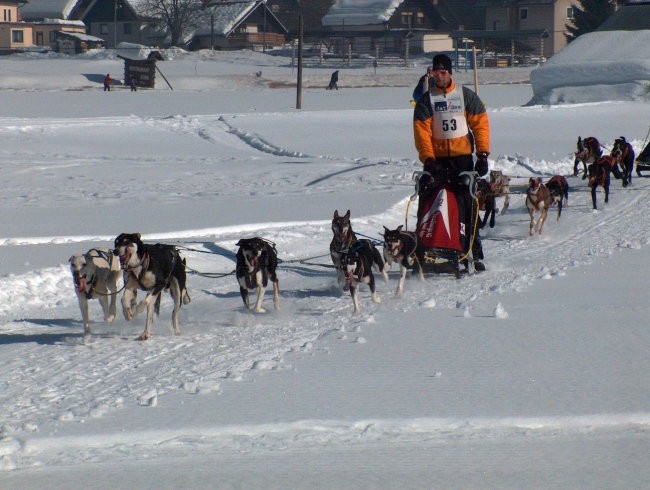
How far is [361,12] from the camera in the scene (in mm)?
71750

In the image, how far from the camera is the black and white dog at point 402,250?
24.6 feet

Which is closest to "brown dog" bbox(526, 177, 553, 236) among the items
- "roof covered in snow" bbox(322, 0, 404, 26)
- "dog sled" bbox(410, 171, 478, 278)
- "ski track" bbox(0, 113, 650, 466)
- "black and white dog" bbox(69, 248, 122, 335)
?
"ski track" bbox(0, 113, 650, 466)

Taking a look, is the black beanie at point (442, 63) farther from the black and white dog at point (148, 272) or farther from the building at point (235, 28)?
the building at point (235, 28)

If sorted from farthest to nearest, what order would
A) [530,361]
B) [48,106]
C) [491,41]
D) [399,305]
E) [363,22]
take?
1. [363,22]
2. [491,41]
3. [48,106]
4. [399,305]
5. [530,361]

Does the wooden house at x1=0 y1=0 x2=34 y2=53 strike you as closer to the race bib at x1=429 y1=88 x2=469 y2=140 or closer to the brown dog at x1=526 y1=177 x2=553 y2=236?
the brown dog at x1=526 y1=177 x2=553 y2=236

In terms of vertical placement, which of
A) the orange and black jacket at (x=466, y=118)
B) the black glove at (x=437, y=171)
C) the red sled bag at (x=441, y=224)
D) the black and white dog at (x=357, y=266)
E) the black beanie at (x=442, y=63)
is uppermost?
the black beanie at (x=442, y=63)

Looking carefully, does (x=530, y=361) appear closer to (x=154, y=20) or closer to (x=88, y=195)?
(x=88, y=195)

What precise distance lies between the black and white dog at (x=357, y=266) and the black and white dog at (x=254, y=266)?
510 mm

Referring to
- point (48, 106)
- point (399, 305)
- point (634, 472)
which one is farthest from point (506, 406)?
point (48, 106)

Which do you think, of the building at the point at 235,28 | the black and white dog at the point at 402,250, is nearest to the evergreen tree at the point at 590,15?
the building at the point at 235,28

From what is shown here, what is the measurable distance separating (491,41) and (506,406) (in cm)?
6172

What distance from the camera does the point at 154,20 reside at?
72312mm

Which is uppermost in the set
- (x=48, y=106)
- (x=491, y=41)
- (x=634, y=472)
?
(x=491, y=41)

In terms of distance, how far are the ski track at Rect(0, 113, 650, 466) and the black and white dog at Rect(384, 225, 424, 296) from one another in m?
0.19
